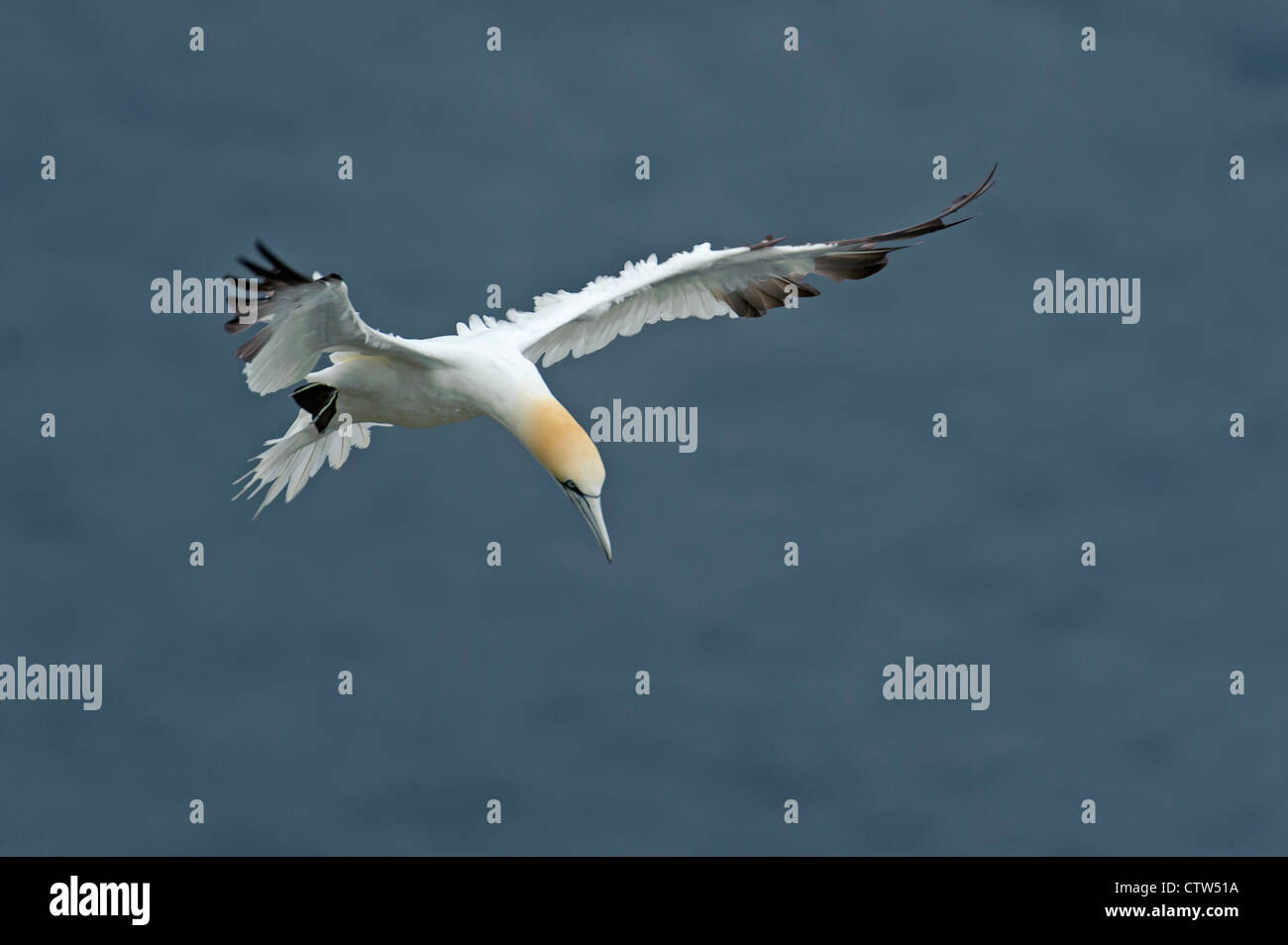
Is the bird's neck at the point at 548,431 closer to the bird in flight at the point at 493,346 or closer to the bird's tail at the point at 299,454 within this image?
the bird in flight at the point at 493,346

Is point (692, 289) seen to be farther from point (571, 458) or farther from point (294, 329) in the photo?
point (294, 329)

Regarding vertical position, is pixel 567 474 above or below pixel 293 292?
below

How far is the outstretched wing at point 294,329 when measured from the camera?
20.2 metres

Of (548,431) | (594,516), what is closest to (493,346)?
(548,431)

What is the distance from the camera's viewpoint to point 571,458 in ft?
67.8

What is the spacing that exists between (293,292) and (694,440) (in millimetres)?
8328

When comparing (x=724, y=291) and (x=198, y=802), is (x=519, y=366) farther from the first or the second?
(x=198, y=802)

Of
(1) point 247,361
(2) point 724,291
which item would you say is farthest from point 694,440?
(1) point 247,361

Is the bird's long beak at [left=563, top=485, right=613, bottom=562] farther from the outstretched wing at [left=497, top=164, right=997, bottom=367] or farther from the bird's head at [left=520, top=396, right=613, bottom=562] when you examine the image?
the outstretched wing at [left=497, top=164, right=997, bottom=367]

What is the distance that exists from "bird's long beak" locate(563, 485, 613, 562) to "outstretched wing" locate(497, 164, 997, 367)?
344 cm

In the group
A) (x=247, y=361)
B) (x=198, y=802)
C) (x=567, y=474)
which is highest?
(x=247, y=361)

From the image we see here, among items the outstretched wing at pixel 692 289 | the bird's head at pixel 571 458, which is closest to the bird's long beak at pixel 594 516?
the bird's head at pixel 571 458

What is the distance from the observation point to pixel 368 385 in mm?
22375

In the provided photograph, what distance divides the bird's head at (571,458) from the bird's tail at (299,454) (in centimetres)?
426
